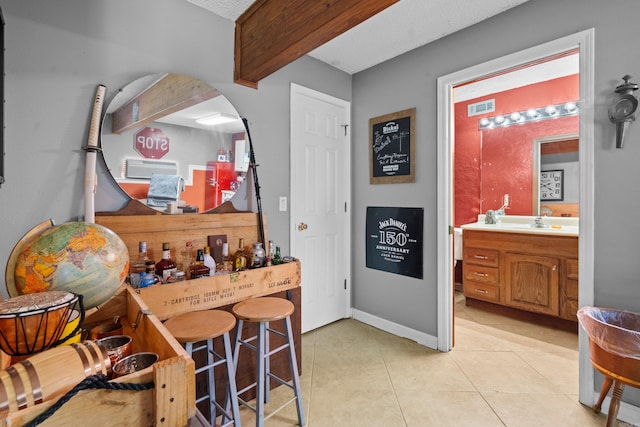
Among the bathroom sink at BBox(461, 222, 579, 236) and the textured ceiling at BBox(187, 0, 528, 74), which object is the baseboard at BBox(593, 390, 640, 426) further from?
the textured ceiling at BBox(187, 0, 528, 74)

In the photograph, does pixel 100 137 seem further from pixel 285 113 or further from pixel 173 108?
pixel 285 113

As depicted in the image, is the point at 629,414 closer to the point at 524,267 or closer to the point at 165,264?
the point at 524,267

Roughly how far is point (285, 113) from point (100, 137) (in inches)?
51.2

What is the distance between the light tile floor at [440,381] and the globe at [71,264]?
46.5 inches

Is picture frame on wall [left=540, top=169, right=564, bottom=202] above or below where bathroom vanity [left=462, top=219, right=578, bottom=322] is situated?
above

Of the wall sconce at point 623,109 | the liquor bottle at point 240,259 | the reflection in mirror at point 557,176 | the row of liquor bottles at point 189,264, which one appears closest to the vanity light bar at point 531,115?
the reflection in mirror at point 557,176

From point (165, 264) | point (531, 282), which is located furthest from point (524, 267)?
point (165, 264)

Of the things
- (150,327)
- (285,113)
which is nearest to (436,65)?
(285,113)

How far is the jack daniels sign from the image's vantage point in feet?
8.59

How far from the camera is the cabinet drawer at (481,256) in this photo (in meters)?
3.19

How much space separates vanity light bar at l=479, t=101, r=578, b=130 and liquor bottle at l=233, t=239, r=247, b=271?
3412mm

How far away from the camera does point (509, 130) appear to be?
366 centimetres

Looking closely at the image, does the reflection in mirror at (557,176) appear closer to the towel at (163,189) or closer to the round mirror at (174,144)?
the round mirror at (174,144)

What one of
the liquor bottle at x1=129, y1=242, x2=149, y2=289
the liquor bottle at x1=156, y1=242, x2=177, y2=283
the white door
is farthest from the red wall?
the liquor bottle at x1=129, y1=242, x2=149, y2=289
